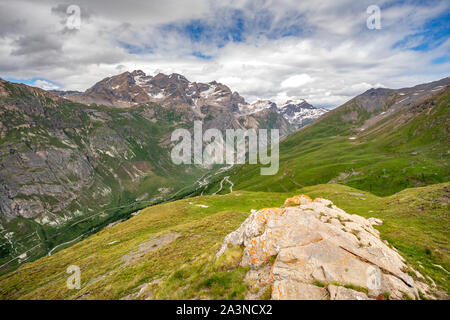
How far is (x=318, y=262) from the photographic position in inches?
611

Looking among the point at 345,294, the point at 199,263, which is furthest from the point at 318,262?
the point at 199,263

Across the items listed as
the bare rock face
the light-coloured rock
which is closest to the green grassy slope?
the bare rock face

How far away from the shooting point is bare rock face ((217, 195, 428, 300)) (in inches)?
526

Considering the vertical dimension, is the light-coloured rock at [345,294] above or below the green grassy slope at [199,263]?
above

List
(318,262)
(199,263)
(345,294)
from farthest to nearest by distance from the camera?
(199,263)
(318,262)
(345,294)

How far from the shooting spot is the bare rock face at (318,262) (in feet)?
43.8

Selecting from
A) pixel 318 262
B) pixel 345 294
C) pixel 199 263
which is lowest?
pixel 199 263

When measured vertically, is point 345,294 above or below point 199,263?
above

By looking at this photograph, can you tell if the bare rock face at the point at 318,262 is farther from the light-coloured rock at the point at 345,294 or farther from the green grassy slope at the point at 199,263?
the green grassy slope at the point at 199,263

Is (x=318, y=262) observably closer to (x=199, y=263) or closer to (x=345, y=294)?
(x=345, y=294)

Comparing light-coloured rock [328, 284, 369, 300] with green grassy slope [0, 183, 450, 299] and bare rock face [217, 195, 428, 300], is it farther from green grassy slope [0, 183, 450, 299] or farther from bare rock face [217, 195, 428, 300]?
green grassy slope [0, 183, 450, 299]

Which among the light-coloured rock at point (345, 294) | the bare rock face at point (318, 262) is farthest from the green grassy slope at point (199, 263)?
the light-coloured rock at point (345, 294)

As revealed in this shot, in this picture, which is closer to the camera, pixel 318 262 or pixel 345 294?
pixel 345 294
